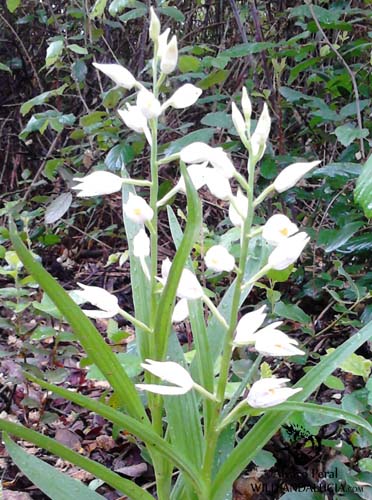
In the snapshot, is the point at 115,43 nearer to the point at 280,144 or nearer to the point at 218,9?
the point at 218,9

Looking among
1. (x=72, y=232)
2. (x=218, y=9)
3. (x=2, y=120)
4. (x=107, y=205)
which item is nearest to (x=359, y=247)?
(x=107, y=205)

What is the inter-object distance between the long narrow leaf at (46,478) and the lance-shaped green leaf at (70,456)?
7 centimetres

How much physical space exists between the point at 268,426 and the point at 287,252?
219 millimetres

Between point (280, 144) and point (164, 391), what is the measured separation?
1.19 meters

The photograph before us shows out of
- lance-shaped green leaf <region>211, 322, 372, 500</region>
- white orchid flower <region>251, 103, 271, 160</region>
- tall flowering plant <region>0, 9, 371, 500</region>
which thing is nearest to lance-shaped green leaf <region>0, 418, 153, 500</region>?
tall flowering plant <region>0, 9, 371, 500</region>

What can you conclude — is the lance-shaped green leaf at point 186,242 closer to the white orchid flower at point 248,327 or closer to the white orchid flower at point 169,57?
the white orchid flower at point 248,327

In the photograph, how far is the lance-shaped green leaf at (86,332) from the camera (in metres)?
0.56

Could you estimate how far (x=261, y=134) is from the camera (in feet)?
2.13

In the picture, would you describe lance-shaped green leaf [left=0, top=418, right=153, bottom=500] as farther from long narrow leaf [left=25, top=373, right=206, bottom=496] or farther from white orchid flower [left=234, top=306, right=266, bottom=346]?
white orchid flower [left=234, top=306, right=266, bottom=346]

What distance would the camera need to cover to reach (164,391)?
597 mm

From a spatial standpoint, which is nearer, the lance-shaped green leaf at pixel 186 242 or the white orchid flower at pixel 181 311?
the lance-shaped green leaf at pixel 186 242

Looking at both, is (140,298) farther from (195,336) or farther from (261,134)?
(261,134)

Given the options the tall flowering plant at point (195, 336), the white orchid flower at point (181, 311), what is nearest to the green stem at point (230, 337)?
the tall flowering plant at point (195, 336)

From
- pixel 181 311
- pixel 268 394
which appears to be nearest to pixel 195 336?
pixel 181 311
